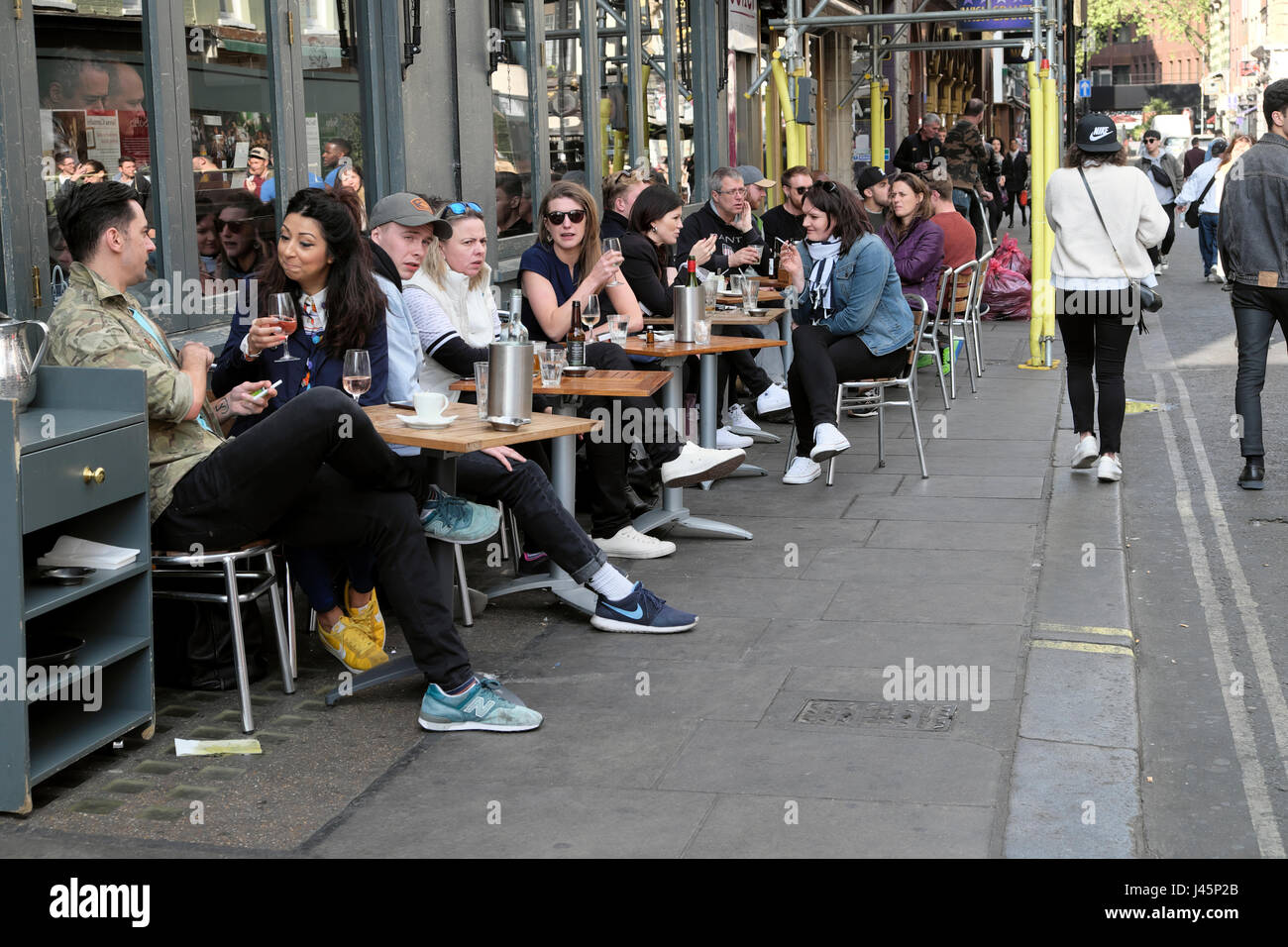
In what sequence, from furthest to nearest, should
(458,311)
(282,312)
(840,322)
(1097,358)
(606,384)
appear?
(840,322) < (1097,358) < (458,311) < (606,384) < (282,312)

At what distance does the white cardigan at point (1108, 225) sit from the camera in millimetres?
8031

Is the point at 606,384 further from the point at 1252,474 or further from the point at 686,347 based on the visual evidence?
Answer: the point at 1252,474

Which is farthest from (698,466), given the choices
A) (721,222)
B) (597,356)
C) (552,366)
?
(721,222)

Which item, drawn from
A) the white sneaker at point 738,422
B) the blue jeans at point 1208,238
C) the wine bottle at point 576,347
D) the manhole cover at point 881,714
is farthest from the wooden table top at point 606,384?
the blue jeans at point 1208,238

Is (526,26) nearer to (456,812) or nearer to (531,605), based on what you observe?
(531,605)

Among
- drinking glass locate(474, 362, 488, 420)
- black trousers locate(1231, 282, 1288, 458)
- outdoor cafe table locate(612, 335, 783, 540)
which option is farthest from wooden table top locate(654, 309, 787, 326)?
drinking glass locate(474, 362, 488, 420)

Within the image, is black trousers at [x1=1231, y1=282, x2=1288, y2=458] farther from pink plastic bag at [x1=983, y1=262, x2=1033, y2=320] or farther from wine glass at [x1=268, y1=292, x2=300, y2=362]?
A: pink plastic bag at [x1=983, y1=262, x2=1033, y2=320]

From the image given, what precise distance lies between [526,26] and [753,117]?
7.38 m

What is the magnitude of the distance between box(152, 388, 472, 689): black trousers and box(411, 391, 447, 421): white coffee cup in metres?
0.25

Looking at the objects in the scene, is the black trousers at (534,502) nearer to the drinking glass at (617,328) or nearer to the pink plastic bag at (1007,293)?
the drinking glass at (617,328)

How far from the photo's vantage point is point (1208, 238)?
19.3 metres

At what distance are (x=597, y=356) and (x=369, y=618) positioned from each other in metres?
1.98

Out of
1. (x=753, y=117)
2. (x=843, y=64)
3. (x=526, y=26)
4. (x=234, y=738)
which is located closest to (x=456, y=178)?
(x=526, y=26)

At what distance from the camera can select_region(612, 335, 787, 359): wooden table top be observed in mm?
6953
